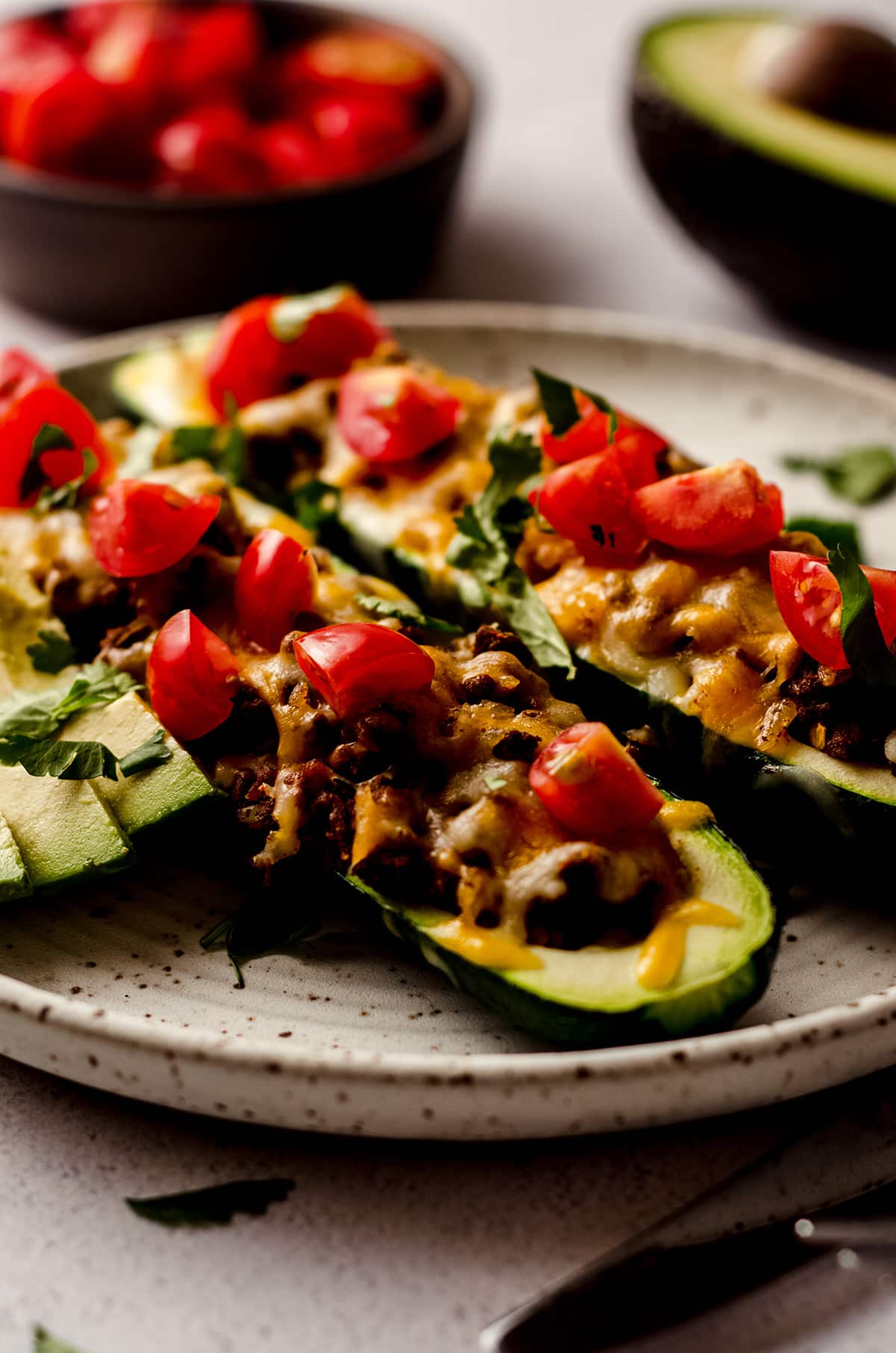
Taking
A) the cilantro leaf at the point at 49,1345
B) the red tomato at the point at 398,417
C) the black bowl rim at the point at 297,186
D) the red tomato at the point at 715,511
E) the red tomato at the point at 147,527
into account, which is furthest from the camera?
the black bowl rim at the point at 297,186

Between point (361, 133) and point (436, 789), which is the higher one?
point (361, 133)

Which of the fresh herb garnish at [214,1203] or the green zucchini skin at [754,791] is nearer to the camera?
the fresh herb garnish at [214,1203]

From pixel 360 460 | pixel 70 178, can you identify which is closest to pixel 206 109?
pixel 70 178

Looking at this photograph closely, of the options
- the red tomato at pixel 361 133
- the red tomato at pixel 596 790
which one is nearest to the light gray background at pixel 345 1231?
the red tomato at pixel 596 790

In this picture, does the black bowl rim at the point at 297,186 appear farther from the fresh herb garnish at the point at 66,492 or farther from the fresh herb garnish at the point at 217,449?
the fresh herb garnish at the point at 66,492

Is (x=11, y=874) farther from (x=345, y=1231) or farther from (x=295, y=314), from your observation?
(x=295, y=314)

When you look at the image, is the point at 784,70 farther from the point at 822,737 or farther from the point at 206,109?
the point at 822,737

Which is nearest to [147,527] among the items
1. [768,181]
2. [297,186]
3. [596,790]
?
[596,790]
